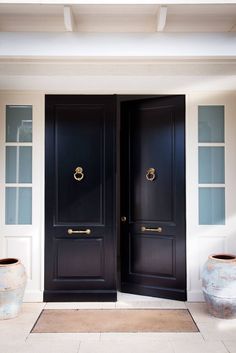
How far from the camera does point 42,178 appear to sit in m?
3.70

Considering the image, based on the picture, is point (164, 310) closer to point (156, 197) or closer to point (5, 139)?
point (156, 197)

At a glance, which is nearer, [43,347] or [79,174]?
[43,347]

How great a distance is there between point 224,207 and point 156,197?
0.77 meters

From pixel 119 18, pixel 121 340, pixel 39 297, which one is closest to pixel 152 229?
pixel 121 340

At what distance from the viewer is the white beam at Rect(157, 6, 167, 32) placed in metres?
2.39

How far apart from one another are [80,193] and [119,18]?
74.2 inches

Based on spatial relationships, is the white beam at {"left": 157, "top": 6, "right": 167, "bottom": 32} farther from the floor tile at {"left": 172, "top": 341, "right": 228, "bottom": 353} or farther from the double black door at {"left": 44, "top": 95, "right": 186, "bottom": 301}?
the floor tile at {"left": 172, "top": 341, "right": 228, "bottom": 353}

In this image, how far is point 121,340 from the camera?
2.78m

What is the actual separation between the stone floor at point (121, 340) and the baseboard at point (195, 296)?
0.43m

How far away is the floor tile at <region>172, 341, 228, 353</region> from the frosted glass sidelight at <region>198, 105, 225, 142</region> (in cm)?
207

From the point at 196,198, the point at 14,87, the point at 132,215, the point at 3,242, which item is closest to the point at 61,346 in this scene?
the point at 3,242

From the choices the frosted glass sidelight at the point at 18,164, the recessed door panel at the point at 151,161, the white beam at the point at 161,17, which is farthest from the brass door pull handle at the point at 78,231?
the white beam at the point at 161,17

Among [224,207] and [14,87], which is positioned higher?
[14,87]

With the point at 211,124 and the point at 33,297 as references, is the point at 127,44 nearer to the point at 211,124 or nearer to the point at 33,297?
the point at 211,124
